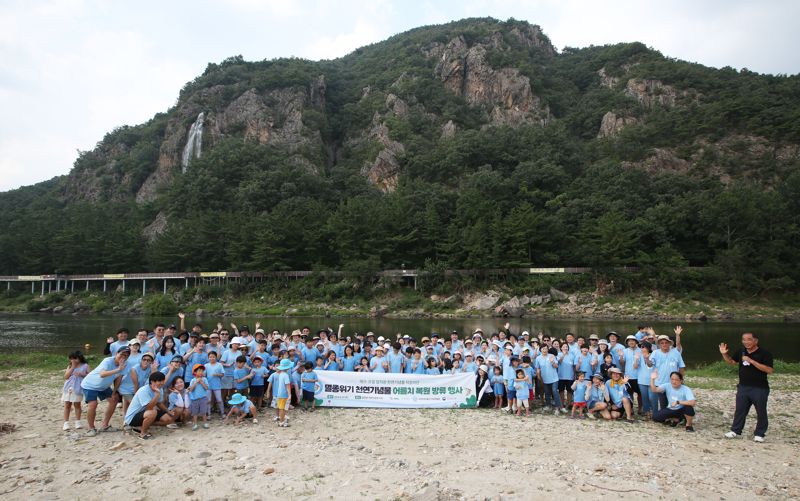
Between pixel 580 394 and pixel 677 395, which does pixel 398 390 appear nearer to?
pixel 580 394

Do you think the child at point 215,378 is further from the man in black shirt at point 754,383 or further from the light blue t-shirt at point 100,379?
the man in black shirt at point 754,383

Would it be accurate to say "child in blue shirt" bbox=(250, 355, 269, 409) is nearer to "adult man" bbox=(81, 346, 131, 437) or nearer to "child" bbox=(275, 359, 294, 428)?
"child" bbox=(275, 359, 294, 428)

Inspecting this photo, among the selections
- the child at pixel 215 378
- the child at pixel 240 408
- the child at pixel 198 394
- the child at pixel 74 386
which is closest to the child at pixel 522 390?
the child at pixel 240 408

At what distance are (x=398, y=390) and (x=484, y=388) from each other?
2398mm

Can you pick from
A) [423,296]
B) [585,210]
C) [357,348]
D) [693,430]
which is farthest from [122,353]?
[585,210]

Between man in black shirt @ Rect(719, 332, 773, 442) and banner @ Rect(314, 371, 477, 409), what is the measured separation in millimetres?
5943

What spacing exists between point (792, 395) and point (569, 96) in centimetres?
11621

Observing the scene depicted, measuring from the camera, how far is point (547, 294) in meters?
51.3

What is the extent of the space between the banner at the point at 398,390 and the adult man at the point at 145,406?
13.3ft

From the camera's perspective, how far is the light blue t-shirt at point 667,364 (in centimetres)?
1018

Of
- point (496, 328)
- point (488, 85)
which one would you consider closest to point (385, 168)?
point (488, 85)

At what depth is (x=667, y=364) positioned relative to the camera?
1021 cm

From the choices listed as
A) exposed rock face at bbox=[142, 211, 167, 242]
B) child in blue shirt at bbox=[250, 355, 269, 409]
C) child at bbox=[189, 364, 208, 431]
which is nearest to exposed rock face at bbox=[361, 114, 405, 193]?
exposed rock face at bbox=[142, 211, 167, 242]

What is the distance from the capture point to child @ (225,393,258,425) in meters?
10.4
